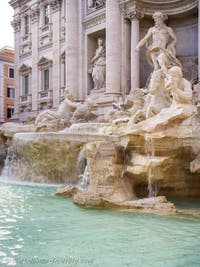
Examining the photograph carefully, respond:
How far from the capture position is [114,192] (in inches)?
275

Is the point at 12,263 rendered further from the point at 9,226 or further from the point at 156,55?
the point at 156,55

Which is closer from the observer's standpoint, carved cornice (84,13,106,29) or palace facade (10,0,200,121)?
palace facade (10,0,200,121)

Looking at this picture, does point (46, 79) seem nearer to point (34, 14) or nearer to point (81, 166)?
point (34, 14)

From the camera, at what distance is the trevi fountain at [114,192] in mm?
4266

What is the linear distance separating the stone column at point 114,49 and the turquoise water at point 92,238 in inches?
393

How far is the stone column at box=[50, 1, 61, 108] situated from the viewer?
20.8 meters

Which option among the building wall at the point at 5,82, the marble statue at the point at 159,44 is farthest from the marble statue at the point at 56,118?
the building wall at the point at 5,82

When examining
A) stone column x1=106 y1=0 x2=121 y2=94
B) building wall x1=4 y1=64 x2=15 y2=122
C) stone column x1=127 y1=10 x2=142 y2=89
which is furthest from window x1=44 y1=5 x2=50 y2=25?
building wall x1=4 y1=64 x2=15 y2=122

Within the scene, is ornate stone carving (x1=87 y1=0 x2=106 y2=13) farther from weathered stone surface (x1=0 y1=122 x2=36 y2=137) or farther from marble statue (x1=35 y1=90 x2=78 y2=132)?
weathered stone surface (x1=0 y1=122 x2=36 y2=137)

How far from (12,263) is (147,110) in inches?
258

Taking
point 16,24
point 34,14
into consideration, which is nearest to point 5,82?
point 16,24

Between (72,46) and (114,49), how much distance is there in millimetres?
3321

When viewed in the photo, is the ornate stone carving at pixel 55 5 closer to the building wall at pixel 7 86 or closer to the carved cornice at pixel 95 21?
the carved cornice at pixel 95 21

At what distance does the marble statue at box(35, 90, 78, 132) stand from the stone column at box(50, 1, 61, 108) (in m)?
5.71
